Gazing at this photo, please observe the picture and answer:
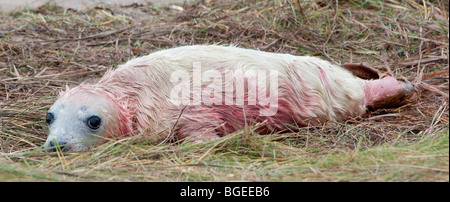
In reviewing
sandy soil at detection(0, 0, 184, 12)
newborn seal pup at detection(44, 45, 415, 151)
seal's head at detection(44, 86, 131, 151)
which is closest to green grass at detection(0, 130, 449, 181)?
seal's head at detection(44, 86, 131, 151)

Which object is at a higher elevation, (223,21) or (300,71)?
(223,21)

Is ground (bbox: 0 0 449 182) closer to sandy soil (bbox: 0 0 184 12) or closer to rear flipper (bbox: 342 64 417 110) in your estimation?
rear flipper (bbox: 342 64 417 110)

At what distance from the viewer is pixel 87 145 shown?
127 inches

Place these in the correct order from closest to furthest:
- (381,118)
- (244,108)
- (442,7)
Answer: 1. (244,108)
2. (381,118)
3. (442,7)

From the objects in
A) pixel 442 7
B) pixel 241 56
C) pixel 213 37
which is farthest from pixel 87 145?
pixel 442 7

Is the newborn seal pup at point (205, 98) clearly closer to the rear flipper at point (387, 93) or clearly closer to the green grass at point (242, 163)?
the rear flipper at point (387, 93)

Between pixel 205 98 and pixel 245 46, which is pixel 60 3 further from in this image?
pixel 205 98

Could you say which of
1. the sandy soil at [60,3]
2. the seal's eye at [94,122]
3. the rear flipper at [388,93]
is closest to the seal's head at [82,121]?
the seal's eye at [94,122]

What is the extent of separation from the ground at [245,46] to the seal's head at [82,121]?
3.8 inches

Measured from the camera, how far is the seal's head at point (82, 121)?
125 inches

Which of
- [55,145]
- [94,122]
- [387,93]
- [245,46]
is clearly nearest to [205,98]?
[94,122]

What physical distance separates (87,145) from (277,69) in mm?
1362

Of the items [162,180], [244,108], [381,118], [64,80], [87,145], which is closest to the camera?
[162,180]
